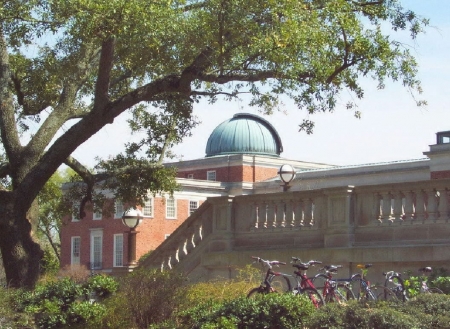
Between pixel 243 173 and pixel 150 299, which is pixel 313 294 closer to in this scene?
pixel 150 299

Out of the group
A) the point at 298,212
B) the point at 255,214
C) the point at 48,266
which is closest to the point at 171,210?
the point at 48,266

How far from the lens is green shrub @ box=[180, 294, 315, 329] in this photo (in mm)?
11758

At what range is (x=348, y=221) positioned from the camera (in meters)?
17.1

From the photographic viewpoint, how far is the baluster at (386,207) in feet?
55.0

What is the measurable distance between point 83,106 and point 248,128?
51.2 m

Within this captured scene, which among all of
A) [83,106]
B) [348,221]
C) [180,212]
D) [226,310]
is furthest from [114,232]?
[226,310]

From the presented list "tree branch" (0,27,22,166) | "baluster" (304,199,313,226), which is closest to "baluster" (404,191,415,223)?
"baluster" (304,199,313,226)

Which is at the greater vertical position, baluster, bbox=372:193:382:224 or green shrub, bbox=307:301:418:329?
baluster, bbox=372:193:382:224

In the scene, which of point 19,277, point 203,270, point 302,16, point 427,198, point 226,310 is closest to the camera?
point 226,310

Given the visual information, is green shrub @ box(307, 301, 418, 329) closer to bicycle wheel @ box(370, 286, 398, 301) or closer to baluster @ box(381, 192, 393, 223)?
bicycle wheel @ box(370, 286, 398, 301)

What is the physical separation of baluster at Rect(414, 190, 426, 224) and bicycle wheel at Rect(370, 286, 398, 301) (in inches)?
58.6

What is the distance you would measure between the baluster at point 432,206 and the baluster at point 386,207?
0.78 m

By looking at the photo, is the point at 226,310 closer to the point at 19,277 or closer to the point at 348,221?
the point at 348,221

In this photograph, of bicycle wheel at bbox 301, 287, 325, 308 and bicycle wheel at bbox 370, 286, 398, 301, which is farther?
bicycle wheel at bbox 370, 286, 398, 301
